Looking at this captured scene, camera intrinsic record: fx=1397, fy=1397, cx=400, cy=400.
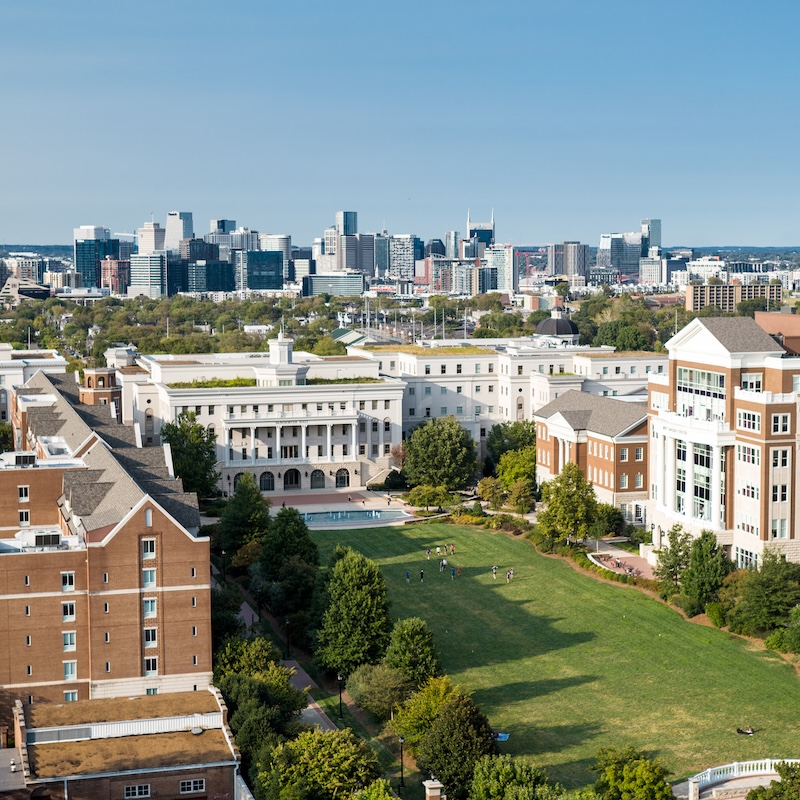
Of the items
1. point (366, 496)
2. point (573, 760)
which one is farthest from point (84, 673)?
point (366, 496)

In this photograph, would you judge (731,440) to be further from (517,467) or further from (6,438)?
(6,438)

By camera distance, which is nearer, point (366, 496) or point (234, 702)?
point (234, 702)

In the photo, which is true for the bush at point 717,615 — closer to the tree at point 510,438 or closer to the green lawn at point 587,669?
the green lawn at point 587,669

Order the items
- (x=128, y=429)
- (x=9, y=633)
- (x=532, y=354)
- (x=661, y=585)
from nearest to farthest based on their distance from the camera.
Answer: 1. (x=9, y=633)
2. (x=661, y=585)
3. (x=128, y=429)
4. (x=532, y=354)

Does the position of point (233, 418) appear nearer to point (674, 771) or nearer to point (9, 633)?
point (9, 633)

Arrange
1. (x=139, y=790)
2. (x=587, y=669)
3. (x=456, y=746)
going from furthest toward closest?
(x=587, y=669), (x=456, y=746), (x=139, y=790)

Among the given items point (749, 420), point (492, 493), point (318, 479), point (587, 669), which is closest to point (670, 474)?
point (749, 420)
